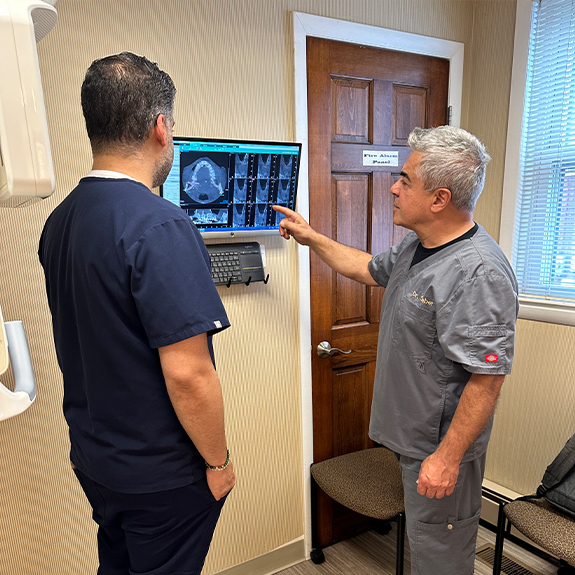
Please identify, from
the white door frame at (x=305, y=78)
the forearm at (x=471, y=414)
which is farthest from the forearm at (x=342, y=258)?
the forearm at (x=471, y=414)

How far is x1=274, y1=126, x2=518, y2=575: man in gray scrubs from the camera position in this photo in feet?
4.65

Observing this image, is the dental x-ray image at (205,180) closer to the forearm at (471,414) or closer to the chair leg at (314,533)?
the forearm at (471,414)

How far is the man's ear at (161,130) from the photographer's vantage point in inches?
44.8

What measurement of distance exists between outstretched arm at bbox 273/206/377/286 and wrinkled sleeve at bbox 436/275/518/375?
53 centimetres

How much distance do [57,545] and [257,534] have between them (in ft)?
2.57

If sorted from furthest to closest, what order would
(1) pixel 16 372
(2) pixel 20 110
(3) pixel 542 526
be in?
1. (3) pixel 542 526
2. (1) pixel 16 372
3. (2) pixel 20 110

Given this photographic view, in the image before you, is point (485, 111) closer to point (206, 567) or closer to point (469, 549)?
point (469, 549)

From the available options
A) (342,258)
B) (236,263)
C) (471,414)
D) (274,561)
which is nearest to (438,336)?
(471,414)

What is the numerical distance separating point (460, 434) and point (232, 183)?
1112 millimetres

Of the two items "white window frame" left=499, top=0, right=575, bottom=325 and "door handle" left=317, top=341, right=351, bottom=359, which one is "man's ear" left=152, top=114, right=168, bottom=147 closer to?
"door handle" left=317, top=341, right=351, bottom=359

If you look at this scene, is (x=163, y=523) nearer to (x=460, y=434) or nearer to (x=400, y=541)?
(x=460, y=434)

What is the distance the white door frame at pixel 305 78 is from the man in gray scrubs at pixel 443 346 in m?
0.49

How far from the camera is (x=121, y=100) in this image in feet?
3.57

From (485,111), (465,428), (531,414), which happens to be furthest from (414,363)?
(485,111)
